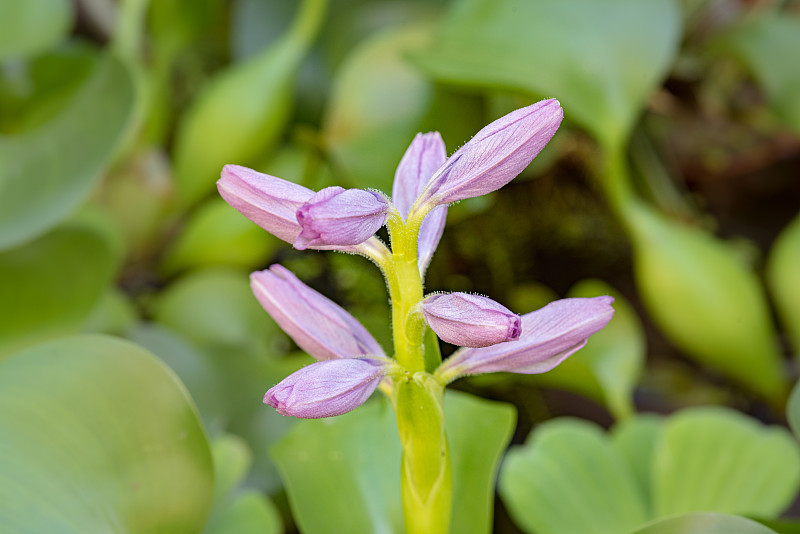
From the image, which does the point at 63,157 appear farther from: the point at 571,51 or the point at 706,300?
the point at 706,300

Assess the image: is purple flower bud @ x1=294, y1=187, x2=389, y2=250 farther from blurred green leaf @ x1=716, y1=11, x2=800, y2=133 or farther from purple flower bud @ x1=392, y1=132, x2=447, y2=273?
blurred green leaf @ x1=716, y1=11, x2=800, y2=133

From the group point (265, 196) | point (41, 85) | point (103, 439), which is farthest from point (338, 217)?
point (41, 85)

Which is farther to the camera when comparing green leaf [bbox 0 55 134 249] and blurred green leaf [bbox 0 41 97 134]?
blurred green leaf [bbox 0 41 97 134]

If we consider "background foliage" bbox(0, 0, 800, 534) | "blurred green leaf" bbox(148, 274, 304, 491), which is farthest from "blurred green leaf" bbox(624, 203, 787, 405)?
"blurred green leaf" bbox(148, 274, 304, 491)

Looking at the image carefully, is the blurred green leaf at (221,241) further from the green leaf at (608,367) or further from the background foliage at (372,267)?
the green leaf at (608,367)

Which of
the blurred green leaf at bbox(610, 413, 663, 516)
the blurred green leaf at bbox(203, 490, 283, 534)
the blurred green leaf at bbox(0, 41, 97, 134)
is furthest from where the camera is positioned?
the blurred green leaf at bbox(0, 41, 97, 134)

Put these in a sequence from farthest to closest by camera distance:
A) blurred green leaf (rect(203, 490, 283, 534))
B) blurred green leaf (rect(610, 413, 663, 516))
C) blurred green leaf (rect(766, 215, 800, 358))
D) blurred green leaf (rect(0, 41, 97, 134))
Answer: blurred green leaf (rect(0, 41, 97, 134))
blurred green leaf (rect(766, 215, 800, 358))
blurred green leaf (rect(610, 413, 663, 516))
blurred green leaf (rect(203, 490, 283, 534))

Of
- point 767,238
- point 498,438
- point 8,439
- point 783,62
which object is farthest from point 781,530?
point 767,238
